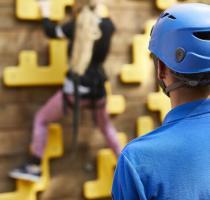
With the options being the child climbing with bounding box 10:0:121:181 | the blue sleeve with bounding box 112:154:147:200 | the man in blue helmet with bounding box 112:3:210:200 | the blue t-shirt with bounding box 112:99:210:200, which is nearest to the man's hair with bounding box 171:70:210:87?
the man in blue helmet with bounding box 112:3:210:200

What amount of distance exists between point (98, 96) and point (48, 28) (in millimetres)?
531

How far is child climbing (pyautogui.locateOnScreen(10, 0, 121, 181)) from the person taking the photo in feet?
10.5

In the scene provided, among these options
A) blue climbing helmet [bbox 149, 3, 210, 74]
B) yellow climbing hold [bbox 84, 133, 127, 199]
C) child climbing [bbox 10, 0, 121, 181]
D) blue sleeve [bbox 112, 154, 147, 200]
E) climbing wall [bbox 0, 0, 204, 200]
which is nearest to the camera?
blue sleeve [bbox 112, 154, 147, 200]

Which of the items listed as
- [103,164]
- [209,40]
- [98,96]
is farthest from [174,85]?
[103,164]

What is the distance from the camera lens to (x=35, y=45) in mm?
3375

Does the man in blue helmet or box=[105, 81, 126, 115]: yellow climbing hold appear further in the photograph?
box=[105, 81, 126, 115]: yellow climbing hold

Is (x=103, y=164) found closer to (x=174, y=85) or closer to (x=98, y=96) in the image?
(x=98, y=96)

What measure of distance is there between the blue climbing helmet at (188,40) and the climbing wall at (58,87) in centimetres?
220

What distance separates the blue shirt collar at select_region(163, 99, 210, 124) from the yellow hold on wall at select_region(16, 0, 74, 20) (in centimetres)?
233

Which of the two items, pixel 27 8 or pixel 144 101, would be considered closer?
pixel 27 8

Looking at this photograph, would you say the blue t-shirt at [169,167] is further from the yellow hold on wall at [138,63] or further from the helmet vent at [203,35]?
the yellow hold on wall at [138,63]

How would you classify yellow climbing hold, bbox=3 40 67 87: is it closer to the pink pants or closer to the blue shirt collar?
the pink pants

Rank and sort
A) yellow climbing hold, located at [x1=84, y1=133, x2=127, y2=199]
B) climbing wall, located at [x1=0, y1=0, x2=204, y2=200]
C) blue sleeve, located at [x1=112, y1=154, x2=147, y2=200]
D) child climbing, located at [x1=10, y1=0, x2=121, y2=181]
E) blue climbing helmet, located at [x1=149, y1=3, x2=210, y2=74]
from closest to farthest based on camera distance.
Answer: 1. blue sleeve, located at [x1=112, y1=154, x2=147, y2=200]
2. blue climbing helmet, located at [x1=149, y1=3, x2=210, y2=74]
3. child climbing, located at [x1=10, y1=0, x2=121, y2=181]
4. climbing wall, located at [x1=0, y1=0, x2=204, y2=200]
5. yellow climbing hold, located at [x1=84, y1=133, x2=127, y2=199]

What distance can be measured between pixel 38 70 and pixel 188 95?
7.51 feet
